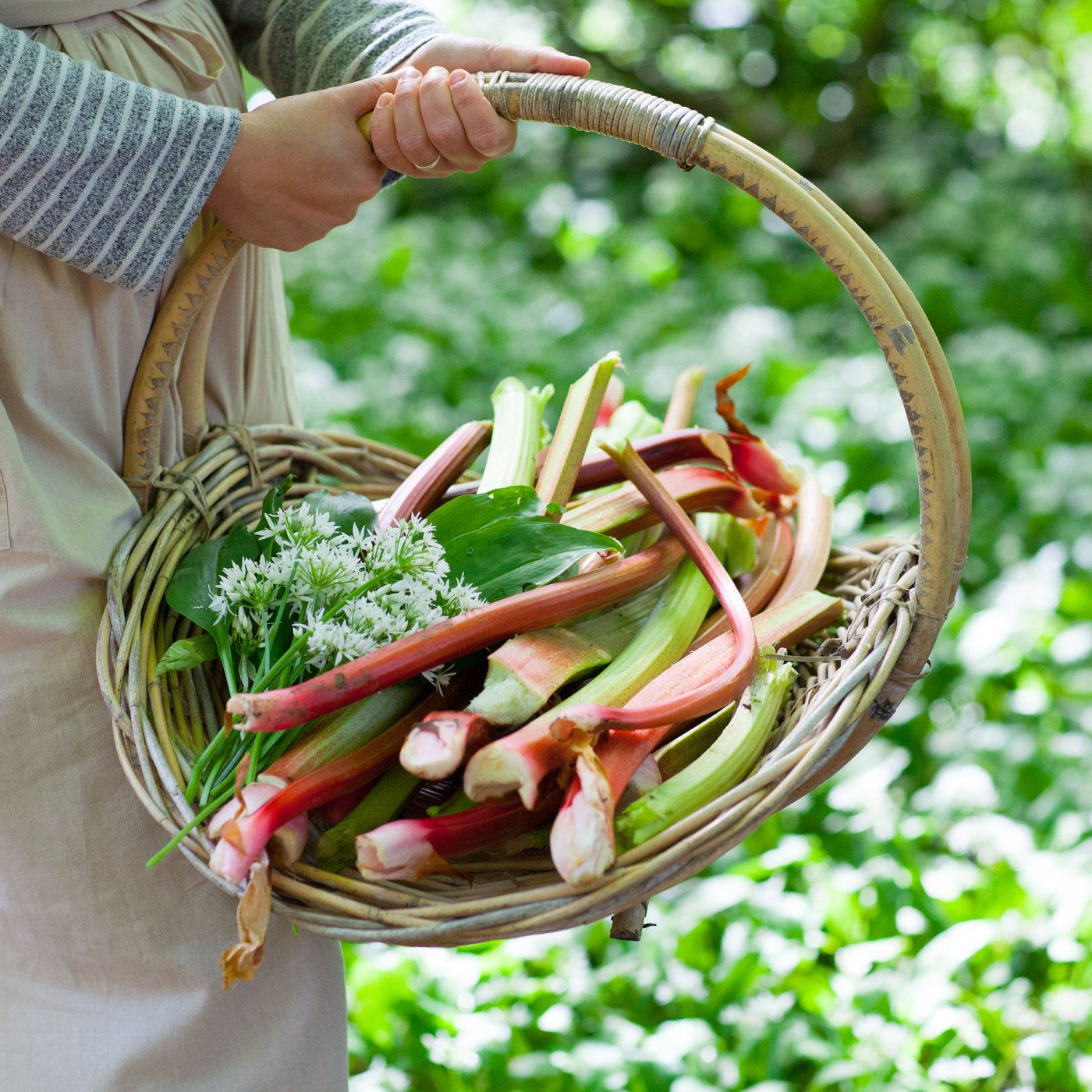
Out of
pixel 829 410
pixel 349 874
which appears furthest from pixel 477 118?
pixel 829 410

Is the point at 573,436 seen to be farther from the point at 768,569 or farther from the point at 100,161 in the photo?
the point at 100,161

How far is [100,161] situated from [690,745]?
672 mm

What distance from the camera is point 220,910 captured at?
953 millimetres

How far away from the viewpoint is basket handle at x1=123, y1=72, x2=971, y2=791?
0.85 m

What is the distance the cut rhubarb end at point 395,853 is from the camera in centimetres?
77

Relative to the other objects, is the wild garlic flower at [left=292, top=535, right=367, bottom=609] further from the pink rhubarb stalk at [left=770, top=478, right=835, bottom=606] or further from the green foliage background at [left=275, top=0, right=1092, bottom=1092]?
the green foliage background at [left=275, top=0, right=1092, bottom=1092]

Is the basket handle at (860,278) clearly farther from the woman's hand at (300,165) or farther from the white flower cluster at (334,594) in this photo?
the white flower cluster at (334,594)

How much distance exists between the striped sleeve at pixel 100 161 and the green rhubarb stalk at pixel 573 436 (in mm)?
437

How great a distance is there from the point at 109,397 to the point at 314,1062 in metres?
0.64

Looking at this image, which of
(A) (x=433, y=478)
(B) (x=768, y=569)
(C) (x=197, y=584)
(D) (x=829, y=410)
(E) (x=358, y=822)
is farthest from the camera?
(D) (x=829, y=410)

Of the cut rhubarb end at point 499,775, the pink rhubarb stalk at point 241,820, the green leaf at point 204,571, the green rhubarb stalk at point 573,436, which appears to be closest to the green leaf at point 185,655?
the green leaf at point 204,571

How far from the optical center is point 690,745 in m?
0.95

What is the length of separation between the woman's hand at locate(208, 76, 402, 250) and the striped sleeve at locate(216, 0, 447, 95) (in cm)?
23

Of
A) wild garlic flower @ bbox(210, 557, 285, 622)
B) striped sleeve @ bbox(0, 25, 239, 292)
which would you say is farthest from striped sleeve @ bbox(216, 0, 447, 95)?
wild garlic flower @ bbox(210, 557, 285, 622)
